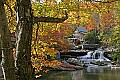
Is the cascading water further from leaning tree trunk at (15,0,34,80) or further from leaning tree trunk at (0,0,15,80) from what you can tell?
leaning tree trunk at (0,0,15,80)

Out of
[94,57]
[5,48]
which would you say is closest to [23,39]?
[5,48]

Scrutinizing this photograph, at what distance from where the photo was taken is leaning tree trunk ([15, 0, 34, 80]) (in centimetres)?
284

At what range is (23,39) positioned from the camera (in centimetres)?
284

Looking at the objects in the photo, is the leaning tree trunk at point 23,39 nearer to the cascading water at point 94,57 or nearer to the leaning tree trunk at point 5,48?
the leaning tree trunk at point 5,48

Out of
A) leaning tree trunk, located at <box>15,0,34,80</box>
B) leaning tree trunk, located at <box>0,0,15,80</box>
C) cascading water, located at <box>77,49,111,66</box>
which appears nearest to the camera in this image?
leaning tree trunk, located at <box>0,0,15,80</box>

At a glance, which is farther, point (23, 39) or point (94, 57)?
point (94, 57)

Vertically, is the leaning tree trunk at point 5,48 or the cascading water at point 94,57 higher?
the leaning tree trunk at point 5,48

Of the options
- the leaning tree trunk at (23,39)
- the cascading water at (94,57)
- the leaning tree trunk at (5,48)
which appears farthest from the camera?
the cascading water at (94,57)

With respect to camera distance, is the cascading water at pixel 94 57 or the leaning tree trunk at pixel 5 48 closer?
the leaning tree trunk at pixel 5 48

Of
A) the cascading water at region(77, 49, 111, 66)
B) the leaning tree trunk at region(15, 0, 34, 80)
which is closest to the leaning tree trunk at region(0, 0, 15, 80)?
the leaning tree trunk at region(15, 0, 34, 80)

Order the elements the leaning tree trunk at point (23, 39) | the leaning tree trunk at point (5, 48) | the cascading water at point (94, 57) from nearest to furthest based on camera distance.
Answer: the leaning tree trunk at point (5, 48), the leaning tree trunk at point (23, 39), the cascading water at point (94, 57)

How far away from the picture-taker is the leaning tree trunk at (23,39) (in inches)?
112

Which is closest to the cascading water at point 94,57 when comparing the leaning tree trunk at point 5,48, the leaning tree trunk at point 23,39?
the leaning tree trunk at point 23,39

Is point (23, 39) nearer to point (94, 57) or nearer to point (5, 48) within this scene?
point (5, 48)
